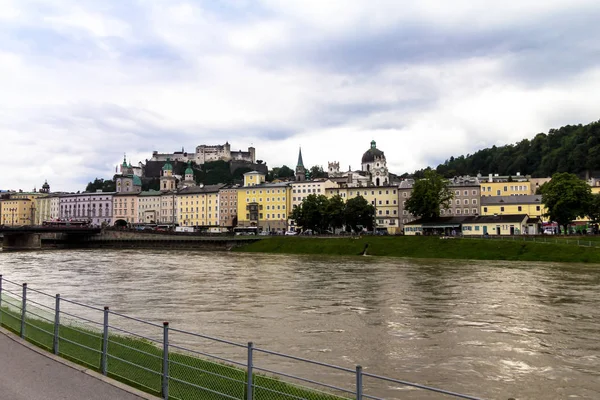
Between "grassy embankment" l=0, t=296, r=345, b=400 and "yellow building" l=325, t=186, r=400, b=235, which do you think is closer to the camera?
"grassy embankment" l=0, t=296, r=345, b=400

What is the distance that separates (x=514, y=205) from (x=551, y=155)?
207 feet

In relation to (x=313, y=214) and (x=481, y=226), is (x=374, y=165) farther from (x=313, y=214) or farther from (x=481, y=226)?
(x=481, y=226)

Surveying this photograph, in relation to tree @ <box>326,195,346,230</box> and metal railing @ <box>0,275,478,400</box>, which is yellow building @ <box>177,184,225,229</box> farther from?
metal railing @ <box>0,275,478,400</box>

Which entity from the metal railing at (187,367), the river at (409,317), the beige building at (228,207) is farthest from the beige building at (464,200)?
→ the metal railing at (187,367)

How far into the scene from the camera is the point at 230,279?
4281 cm

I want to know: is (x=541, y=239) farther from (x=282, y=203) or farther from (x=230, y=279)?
(x=282, y=203)

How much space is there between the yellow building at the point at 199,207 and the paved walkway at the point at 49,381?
467 feet

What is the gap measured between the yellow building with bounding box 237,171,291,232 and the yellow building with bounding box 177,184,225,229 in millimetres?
12711

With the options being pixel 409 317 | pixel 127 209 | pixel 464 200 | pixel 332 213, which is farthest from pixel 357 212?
pixel 127 209

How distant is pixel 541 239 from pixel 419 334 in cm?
5371

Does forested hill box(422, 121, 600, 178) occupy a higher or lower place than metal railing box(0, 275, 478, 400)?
higher

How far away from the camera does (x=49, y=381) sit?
1024 cm

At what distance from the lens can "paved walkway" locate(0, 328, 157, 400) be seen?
9477 millimetres

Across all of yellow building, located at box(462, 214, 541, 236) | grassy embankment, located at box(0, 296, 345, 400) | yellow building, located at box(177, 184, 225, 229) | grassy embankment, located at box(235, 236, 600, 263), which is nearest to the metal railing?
grassy embankment, located at box(0, 296, 345, 400)
